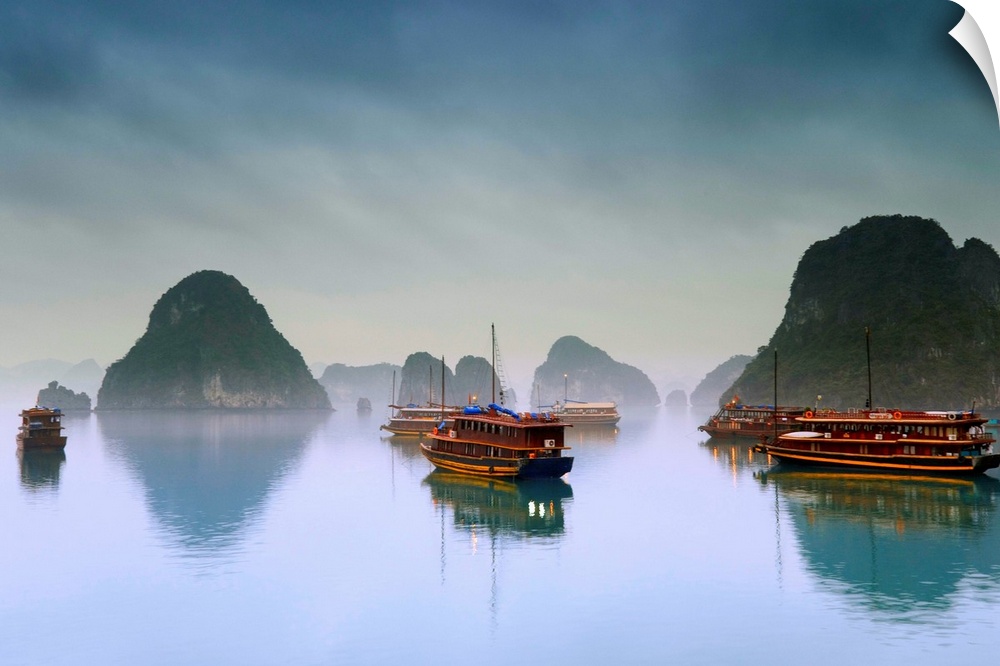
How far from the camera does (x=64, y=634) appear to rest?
25.2 meters

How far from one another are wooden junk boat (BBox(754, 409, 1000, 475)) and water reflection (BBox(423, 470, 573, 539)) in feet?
77.4

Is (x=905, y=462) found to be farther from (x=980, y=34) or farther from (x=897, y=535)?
(x=980, y=34)

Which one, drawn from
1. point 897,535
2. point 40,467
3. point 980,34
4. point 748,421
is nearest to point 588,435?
point 748,421

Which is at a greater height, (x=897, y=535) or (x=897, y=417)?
(x=897, y=417)

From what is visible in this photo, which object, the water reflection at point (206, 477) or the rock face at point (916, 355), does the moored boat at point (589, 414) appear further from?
the water reflection at point (206, 477)

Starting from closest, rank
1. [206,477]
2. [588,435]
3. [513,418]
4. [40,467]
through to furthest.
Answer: [513,418]
[206,477]
[40,467]
[588,435]

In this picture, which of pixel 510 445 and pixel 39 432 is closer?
pixel 510 445

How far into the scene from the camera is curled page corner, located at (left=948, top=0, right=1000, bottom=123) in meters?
11.7

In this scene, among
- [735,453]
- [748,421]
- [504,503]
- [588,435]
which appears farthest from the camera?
[588,435]

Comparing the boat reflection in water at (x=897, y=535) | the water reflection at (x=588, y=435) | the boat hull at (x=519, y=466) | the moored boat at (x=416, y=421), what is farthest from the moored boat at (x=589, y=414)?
the boat hull at (x=519, y=466)

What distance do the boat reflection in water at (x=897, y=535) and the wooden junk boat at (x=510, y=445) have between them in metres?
17.0

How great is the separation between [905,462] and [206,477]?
61872mm

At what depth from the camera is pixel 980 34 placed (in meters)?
12.0

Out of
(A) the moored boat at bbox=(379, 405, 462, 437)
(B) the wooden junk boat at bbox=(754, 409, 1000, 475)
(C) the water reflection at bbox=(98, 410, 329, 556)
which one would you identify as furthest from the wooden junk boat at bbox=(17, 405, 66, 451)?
(B) the wooden junk boat at bbox=(754, 409, 1000, 475)
